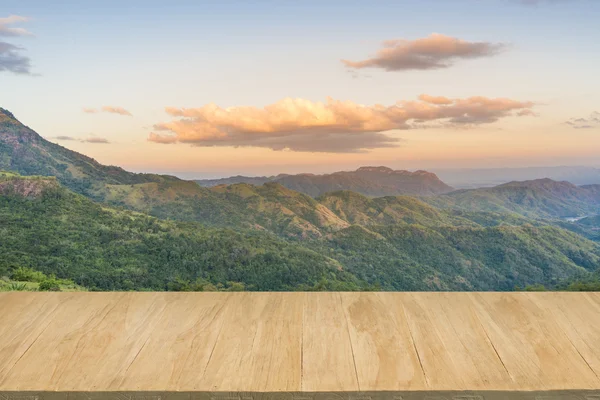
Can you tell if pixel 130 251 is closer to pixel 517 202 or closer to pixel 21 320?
pixel 21 320

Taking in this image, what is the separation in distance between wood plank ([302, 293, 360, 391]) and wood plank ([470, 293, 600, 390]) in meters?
0.45

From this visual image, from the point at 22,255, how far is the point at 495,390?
137ft

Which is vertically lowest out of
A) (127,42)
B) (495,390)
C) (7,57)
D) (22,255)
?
(22,255)

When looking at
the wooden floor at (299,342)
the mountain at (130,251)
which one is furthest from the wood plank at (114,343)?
the mountain at (130,251)

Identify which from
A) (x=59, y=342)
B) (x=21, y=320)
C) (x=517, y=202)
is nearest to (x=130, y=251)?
(x=21, y=320)

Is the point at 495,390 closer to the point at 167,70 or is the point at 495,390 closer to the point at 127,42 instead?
the point at 127,42

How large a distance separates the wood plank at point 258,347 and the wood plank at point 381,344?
0.57 ft

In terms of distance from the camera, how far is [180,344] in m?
1.29

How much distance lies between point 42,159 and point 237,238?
60049mm

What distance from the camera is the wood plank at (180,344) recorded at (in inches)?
45.1

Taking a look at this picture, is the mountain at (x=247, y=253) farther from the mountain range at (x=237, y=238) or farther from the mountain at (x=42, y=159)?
the mountain at (x=42, y=159)

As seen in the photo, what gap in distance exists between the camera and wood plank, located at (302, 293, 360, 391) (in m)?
1.14

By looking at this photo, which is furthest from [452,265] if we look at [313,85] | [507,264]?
[313,85]

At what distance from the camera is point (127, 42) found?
41.9m
